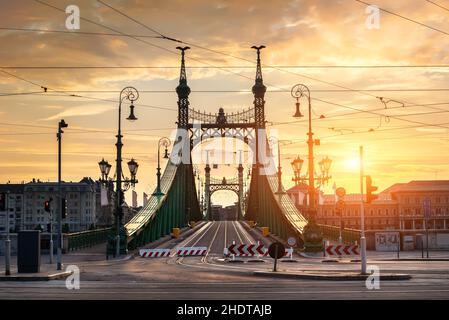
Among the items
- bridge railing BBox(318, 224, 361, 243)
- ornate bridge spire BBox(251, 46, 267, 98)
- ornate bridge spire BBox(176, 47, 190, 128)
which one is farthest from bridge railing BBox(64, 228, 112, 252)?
ornate bridge spire BBox(251, 46, 267, 98)

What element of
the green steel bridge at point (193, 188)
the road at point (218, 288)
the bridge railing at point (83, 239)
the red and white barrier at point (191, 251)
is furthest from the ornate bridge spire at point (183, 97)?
the road at point (218, 288)

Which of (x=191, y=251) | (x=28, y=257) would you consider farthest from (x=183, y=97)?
(x=28, y=257)

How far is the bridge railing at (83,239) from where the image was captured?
4800 centimetres

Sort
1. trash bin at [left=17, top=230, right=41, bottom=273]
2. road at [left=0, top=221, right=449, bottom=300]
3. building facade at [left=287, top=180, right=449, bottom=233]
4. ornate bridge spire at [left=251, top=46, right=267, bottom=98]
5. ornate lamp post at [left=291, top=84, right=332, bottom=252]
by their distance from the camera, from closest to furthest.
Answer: road at [left=0, top=221, right=449, bottom=300]
trash bin at [left=17, top=230, right=41, bottom=273]
ornate lamp post at [left=291, top=84, right=332, bottom=252]
ornate bridge spire at [left=251, top=46, right=267, bottom=98]
building facade at [left=287, top=180, right=449, bottom=233]

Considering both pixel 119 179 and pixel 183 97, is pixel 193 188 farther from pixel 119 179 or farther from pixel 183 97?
pixel 119 179

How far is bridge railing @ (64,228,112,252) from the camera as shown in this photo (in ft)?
157

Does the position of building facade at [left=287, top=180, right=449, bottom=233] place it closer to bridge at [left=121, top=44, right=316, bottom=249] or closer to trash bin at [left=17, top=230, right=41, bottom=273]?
bridge at [left=121, top=44, right=316, bottom=249]

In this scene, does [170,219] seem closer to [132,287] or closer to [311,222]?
[311,222]

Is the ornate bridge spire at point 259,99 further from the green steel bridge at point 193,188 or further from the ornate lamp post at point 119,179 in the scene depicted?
the ornate lamp post at point 119,179

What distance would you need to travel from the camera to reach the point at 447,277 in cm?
2509

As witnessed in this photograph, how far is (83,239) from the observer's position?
53188mm

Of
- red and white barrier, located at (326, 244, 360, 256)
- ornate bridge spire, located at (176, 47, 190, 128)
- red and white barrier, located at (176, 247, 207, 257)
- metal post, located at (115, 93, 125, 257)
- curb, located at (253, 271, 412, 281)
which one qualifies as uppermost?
ornate bridge spire, located at (176, 47, 190, 128)
